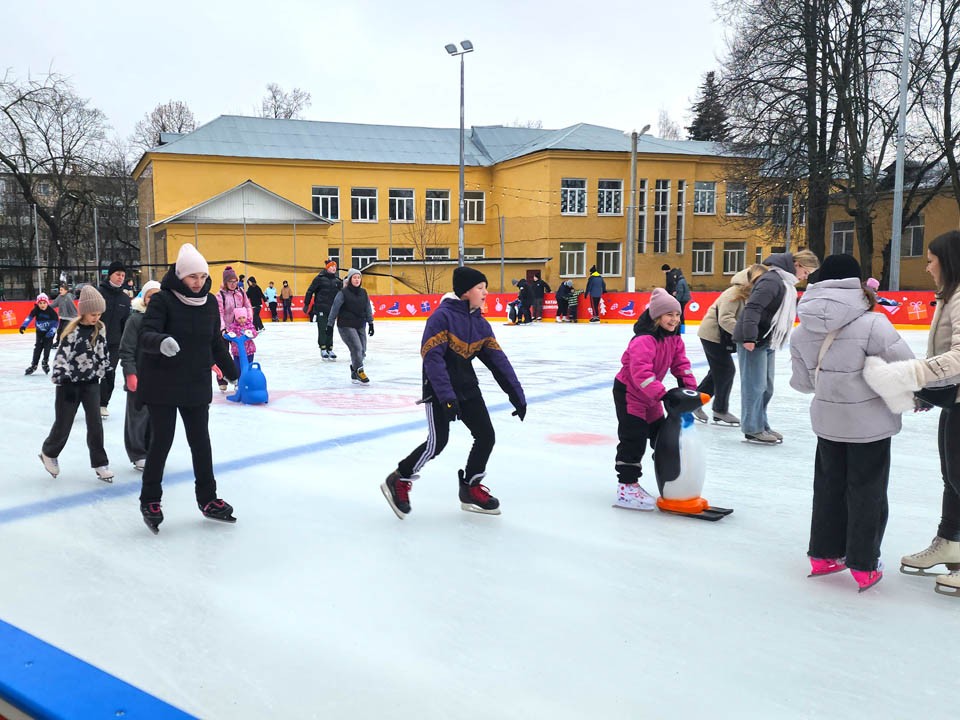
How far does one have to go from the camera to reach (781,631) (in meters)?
3.12

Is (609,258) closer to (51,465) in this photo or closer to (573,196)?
(573,196)

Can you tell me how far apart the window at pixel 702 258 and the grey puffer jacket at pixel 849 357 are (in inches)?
1515

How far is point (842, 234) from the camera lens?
38.5 meters

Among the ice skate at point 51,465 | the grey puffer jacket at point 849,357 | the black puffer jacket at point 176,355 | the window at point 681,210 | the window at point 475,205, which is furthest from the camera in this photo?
the window at point 475,205

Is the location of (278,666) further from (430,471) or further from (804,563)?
(430,471)

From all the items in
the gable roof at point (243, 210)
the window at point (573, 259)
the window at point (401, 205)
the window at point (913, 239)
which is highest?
the window at point (401, 205)

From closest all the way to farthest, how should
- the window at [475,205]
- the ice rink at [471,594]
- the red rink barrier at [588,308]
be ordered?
the ice rink at [471,594] → the red rink barrier at [588,308] → the window at [475,205]

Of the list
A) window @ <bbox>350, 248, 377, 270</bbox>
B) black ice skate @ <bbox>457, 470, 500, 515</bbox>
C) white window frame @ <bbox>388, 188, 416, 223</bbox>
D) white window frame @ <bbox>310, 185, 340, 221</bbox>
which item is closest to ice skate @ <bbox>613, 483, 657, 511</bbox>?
black ice skate @ <bbox>457, 470, 500, 515</bbox>

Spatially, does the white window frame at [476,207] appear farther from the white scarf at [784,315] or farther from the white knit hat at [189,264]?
the white knit hat at [189,264]

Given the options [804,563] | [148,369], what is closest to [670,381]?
[804,563]

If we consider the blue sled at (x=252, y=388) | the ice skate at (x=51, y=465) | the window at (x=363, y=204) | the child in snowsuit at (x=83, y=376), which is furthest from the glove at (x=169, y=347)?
the window at (x=363, y=204)

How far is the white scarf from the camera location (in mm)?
6531

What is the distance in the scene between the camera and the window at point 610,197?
3884 cm

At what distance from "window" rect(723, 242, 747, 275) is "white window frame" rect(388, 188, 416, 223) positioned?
15719 mm
